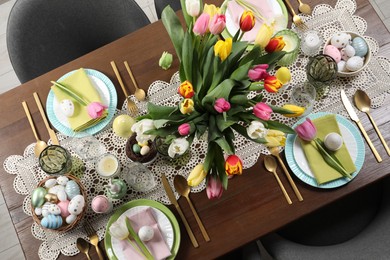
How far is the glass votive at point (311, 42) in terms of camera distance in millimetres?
1147

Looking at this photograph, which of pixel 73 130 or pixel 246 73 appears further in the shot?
pixel 73 130

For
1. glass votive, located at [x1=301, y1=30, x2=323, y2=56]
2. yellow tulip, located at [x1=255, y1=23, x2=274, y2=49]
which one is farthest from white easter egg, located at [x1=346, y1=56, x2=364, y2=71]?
yellow tulip, located at [x1=255, y1=23, x2=274, y2=49]

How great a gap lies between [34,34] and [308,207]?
1086 millimetres

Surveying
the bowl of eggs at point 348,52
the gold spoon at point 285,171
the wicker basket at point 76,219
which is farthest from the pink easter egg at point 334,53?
the wicker basket at point 76,219

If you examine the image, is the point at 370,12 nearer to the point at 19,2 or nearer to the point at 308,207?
the point at 308,207

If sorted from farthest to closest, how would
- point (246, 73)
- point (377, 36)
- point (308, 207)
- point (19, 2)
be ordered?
point (19, 2)
point (377, 36)
point (308, 207)
point (246, 73)

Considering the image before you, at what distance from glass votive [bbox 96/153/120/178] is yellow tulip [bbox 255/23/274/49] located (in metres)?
0.54

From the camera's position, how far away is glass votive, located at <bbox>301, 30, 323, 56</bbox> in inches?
45.2

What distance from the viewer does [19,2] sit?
1.34 meters

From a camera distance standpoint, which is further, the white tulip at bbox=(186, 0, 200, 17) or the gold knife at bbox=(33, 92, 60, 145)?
the gold knife at bbox=(33, 92, 60, 145)

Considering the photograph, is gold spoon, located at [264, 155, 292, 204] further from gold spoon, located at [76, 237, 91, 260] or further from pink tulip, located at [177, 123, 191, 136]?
gold spoon, located at [76, 237, 91, 260]

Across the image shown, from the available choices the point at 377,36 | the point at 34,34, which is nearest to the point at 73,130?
the point at 34,34

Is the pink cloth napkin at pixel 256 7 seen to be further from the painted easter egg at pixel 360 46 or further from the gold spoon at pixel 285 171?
the gold spoon at pixel 285 171

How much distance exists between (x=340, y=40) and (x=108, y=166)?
761 mm
